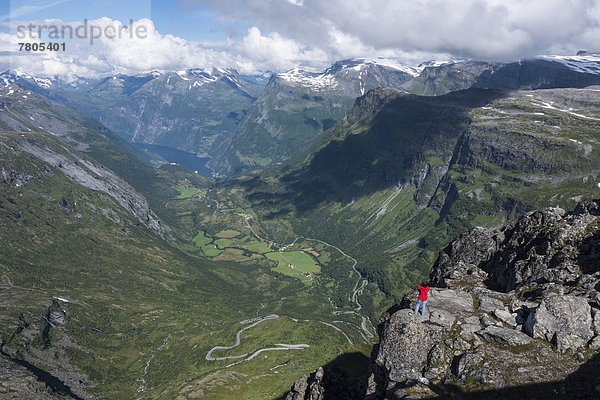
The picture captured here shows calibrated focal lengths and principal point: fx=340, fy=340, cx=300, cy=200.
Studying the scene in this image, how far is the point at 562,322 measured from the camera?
142 feet

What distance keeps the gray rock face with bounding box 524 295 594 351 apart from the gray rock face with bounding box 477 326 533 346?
165 centimetres

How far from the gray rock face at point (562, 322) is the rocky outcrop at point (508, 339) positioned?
104mm

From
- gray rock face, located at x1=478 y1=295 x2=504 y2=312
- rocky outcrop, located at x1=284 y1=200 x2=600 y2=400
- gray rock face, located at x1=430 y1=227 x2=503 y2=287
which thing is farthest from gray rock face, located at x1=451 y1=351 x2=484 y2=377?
gray rock face, located at x1=430 y1=227 x2=503 y2=287

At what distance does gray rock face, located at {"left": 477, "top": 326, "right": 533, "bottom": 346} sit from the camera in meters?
43.2

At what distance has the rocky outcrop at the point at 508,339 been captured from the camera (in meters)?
38.8

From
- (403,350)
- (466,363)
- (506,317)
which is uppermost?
(506,317)

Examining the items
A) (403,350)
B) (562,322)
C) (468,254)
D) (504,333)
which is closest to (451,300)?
(504,333)

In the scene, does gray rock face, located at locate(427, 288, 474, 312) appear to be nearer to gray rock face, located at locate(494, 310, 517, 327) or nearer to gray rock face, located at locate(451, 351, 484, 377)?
gray rock face, located at locate(494, 310, 517, 327)

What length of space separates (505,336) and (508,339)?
20.4 inches

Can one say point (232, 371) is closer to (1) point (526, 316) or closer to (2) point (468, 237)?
(2) point (468, 237)

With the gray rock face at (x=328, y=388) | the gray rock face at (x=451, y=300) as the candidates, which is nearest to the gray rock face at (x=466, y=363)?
the gray rock face at (x=451, y=300)

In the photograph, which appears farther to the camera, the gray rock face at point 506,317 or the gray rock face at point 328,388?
the gray rock face at point 328,388

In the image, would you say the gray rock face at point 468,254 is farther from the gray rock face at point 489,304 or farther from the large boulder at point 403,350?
the large boulder at point 403,350

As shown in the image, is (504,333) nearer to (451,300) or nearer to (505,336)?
(505,336)
